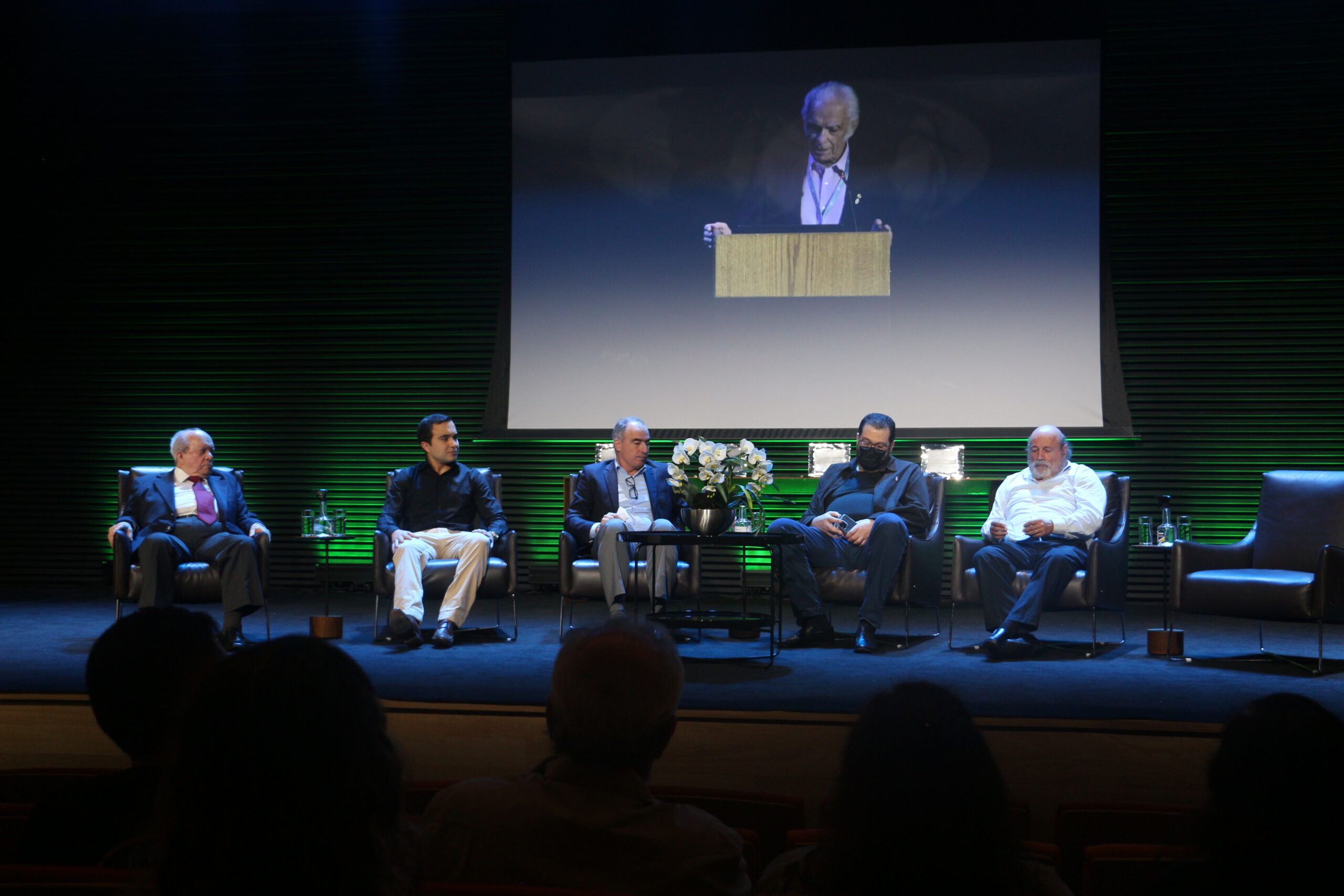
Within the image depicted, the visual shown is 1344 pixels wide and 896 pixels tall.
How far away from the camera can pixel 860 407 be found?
638 cm

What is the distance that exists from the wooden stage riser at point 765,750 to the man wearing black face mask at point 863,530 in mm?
1765

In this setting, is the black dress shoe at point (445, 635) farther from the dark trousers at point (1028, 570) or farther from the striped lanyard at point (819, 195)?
the striped lanyard at point (819, 195)

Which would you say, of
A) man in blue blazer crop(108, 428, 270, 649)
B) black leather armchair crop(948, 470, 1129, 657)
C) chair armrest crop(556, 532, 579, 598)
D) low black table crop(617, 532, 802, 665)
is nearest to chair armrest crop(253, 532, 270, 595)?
man in blue blazer crop(108, 428, 270, 649)

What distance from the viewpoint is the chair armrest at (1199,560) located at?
449cm

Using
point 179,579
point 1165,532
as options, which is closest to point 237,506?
point 179,579

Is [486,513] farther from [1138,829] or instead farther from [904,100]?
[1138,829]

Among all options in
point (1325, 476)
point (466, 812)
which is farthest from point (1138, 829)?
point (1325, 476)

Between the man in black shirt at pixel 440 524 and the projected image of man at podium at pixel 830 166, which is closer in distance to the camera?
the man in black shirt at pixel 440 524

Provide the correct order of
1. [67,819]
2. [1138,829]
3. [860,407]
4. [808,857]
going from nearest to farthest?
[808,857], [67,819], [1138,829], [860,407]

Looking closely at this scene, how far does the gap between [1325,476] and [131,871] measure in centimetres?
513

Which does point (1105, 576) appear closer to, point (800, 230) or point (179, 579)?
point (800, 230)

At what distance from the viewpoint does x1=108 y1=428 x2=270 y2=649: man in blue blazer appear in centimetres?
462

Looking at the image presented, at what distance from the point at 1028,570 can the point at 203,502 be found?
3.92 meters

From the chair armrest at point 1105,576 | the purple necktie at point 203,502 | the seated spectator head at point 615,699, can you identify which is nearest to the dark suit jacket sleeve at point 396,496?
the purple necktie at point 203,502
